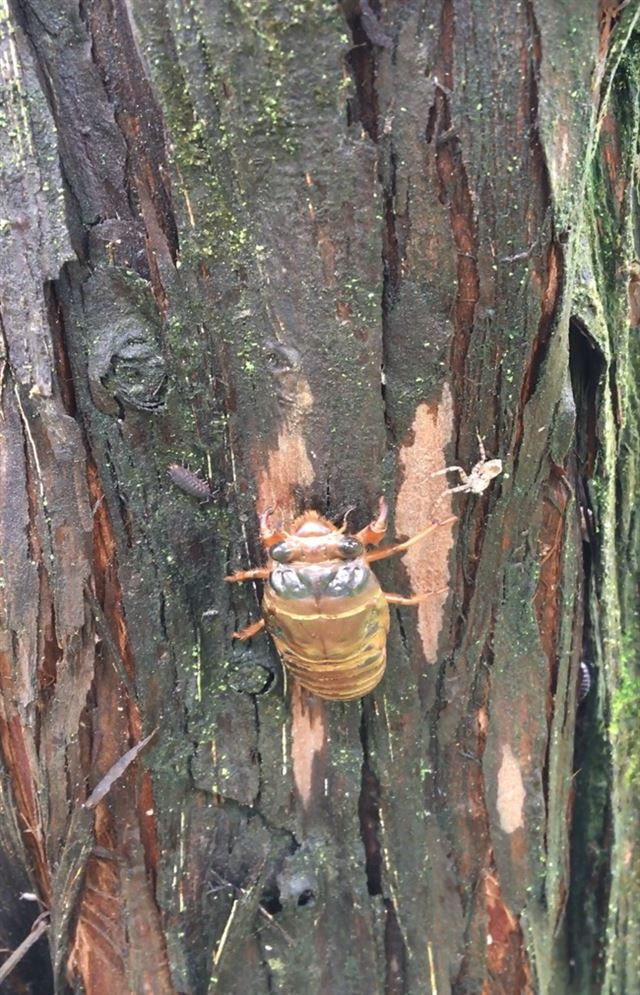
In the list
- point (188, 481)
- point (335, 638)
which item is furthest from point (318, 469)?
point (335, 638)

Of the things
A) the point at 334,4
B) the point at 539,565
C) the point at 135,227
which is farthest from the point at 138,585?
the point at 334,4

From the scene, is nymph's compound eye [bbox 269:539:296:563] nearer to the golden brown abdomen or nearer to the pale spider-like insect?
the golden brown abdomen

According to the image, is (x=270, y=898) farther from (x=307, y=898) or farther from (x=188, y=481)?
(x=188, y=481)

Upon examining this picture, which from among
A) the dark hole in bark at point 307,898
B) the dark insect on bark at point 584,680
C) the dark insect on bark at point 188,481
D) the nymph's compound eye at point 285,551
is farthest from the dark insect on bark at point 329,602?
the dark insect on bark at point 584,680


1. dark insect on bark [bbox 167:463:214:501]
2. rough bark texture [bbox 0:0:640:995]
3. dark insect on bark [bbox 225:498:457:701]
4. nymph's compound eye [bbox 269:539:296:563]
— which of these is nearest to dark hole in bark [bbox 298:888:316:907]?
rough bark texture [bbox 0:0:640:995]

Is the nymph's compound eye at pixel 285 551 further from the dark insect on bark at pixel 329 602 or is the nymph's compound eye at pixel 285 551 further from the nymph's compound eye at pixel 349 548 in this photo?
the nymph's compound eye at pixel 349 548

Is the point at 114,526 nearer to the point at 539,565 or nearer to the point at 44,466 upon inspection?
the point at 44,466
